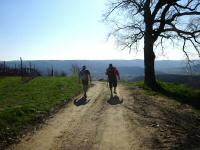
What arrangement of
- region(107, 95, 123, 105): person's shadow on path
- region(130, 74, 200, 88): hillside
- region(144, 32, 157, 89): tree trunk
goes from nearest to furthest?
region(107, 95, 123, 105): person's shadow on path → region(144, 32, 157, 89): tree trunk → region(130, 74, 200, 88): hillside

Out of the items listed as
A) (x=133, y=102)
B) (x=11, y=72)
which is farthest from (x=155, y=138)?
(x=11, y=72)

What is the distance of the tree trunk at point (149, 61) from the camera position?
117 feet

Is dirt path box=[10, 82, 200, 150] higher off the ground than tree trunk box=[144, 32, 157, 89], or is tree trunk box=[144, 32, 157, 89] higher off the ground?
tree trunk box=[144, 32, 157, 89]

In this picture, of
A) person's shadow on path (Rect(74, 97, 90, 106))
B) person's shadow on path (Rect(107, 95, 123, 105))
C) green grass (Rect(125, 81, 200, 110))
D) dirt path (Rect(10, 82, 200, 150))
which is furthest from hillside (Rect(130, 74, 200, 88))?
dirt path (Rect(10, 82, 200, 150))

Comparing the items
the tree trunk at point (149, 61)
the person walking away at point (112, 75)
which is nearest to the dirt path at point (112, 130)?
the person walking away at point (112, 75)

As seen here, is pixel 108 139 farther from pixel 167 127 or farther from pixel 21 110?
pixel 21 110

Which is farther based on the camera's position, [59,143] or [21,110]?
[21,110]

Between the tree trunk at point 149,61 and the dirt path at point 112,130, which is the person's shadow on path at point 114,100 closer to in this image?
the dirt path at point 112,130

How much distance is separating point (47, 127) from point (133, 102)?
8581 millimetres

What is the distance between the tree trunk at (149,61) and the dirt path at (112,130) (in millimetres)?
13855

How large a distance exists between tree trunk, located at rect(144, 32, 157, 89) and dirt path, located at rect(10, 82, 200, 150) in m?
13.9

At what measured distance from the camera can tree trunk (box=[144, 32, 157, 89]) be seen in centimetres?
3569

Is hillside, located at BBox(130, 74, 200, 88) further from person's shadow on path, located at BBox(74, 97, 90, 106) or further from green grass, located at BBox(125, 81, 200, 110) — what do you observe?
person's shadow on path, located at BBox(74, 97, 90, 106)

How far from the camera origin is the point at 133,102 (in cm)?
2386
